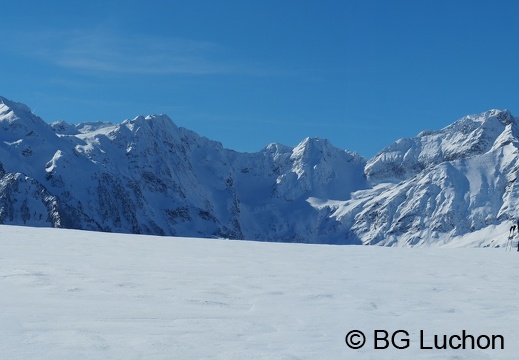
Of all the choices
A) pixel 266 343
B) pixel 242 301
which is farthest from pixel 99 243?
pixel 266 343

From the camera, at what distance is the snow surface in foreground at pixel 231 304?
905 cm

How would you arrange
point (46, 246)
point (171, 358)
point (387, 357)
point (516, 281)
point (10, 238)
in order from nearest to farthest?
point (171, 358), point (387, 357), point (516, 281), point (46, 246), point (10, 238)

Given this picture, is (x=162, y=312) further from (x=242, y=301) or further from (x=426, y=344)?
(x=426, y=344)

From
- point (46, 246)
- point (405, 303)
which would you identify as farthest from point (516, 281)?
point (46, 246)

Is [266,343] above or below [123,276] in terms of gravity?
below

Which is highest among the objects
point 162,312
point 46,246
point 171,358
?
point 46,246

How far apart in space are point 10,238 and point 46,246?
2751mm

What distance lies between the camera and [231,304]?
1180 cm

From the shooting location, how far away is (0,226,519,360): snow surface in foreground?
9047 mm

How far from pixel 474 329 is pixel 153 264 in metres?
8.41

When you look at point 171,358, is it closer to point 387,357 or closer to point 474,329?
point 387,357

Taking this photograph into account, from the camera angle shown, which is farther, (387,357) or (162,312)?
(162,312)

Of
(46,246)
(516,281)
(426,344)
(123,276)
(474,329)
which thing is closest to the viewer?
(426,344)

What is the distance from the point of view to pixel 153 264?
55.6ft
